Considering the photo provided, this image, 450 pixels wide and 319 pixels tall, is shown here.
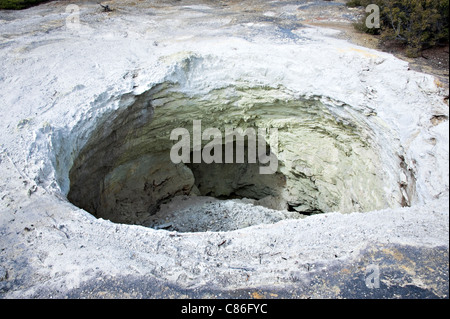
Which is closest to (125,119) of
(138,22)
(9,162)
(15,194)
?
(9,162)

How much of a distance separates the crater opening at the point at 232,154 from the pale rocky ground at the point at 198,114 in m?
0.08

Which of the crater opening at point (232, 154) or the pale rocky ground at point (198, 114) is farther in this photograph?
the crater opening at point (232, 154)

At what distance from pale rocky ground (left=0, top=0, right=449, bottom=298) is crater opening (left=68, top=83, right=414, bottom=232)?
0.27 feet

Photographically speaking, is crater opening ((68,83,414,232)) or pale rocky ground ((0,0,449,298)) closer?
pale rocky ground ((0,0,449,298))

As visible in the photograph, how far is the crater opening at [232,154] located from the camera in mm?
6121

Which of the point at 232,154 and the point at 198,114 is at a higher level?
the point at 198,114

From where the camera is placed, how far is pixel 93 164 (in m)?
6.37

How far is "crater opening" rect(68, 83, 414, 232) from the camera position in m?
6.12

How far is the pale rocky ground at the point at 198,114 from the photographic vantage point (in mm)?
3182

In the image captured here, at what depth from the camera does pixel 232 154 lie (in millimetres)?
9133

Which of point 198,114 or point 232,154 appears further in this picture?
point 232,154

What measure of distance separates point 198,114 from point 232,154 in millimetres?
2183

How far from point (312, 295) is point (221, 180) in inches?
261
